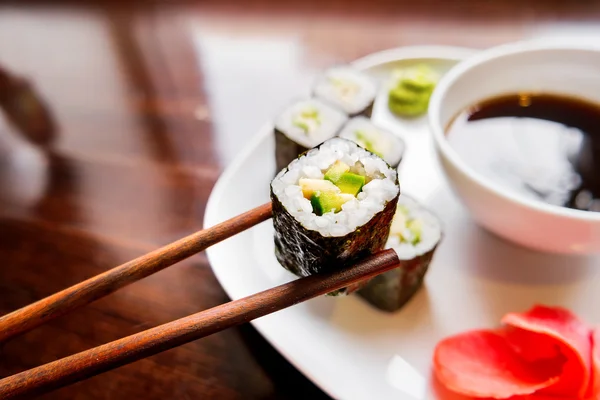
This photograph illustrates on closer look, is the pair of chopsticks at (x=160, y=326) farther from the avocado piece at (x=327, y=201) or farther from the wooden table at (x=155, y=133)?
the wooden table at (x=155, y=133)

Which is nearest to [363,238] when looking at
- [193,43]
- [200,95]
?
[200,95]

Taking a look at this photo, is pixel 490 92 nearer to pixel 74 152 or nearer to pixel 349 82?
pixel 349 82

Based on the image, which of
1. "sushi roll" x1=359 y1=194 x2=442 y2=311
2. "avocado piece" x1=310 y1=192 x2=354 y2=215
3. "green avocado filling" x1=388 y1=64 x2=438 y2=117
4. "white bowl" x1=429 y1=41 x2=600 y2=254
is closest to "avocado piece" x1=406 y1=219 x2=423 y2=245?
"sushi roll" x1=359 y1=194 x2=442 y2=311

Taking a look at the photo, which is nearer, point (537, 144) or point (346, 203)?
point (346, 203)

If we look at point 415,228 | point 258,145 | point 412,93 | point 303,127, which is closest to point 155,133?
point 258,145

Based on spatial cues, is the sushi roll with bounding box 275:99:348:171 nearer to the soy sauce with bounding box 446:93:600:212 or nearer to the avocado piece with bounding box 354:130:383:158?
the avocado piece with bounding box 354:130:383:158

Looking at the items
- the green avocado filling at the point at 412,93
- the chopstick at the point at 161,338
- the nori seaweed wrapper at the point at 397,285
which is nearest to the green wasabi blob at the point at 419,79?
the green avocado filling at the point at 412,93

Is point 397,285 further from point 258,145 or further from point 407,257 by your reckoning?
point 258,145
